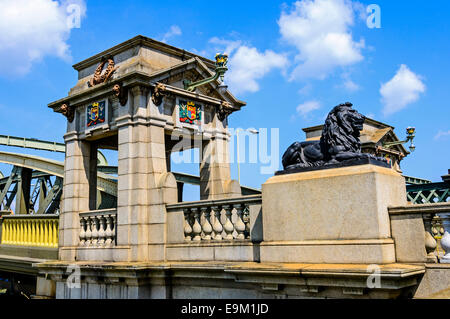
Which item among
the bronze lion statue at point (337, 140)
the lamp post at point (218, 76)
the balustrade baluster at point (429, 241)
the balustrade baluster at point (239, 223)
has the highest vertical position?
the lamp post at point (218, 76)

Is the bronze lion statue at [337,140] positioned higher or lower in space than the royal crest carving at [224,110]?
lower

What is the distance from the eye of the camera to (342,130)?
346 inches

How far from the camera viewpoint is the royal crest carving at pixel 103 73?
12789 millimetres

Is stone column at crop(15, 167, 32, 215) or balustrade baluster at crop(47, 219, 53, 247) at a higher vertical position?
stone column at crop(15, 167, 32, 215)

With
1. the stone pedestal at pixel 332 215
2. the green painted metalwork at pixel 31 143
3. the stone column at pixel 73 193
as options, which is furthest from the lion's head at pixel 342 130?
the green painted metalwork at pixel 31 143

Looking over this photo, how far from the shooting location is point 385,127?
2930 cm

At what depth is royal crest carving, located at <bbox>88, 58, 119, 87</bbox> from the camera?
12.8 m

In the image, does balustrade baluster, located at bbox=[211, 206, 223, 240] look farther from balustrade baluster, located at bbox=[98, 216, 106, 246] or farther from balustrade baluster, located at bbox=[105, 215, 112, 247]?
balustrade baluster, located at bbox=[98, 216, 106, 246]

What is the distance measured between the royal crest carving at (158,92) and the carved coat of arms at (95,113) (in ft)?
5.91

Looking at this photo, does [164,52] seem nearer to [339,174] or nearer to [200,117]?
[200,117]

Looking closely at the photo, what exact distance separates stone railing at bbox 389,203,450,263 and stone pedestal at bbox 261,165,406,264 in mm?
171

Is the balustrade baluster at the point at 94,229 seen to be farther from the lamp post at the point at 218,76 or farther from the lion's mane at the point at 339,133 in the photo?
the lion's mane at the point at 339,133

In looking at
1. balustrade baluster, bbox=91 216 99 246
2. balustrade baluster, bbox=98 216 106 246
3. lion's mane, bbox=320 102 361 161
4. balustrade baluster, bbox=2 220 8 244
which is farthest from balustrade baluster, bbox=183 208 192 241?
balustrade baluster, bbox=2 220 8 244
